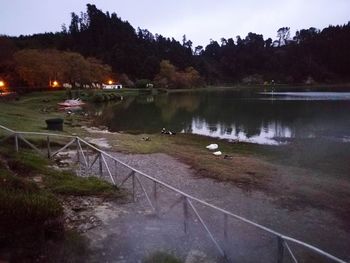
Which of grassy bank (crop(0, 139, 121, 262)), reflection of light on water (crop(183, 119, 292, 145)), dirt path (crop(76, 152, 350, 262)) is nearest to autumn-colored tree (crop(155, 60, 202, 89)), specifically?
reflection of light on water (crop(183, 119, 292, 145))

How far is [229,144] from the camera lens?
33844mm

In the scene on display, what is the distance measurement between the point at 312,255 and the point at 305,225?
253 centimetres

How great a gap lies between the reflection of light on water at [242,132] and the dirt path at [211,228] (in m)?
21.1

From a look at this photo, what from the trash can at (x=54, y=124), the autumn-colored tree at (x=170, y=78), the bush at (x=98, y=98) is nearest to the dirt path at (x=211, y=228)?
the trash can at (x=54, y=124)

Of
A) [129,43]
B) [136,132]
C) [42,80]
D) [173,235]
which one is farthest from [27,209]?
[129,43]

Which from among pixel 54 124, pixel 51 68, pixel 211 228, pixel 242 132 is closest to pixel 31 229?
pixel 211 228

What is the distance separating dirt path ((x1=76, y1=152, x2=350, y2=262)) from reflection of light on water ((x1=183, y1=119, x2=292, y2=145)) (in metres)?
21.1

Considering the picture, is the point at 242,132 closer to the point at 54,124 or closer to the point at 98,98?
the point at 54,124

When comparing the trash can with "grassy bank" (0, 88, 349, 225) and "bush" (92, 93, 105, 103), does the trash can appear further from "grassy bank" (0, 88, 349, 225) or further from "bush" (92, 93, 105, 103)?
"bush" (92, 93, 105, 103)

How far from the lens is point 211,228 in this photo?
1193cm

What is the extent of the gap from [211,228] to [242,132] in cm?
3233

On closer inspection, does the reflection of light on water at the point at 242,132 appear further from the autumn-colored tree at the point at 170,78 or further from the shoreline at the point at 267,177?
the autumn-colored tree at the point at 170,78

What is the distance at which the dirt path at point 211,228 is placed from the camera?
10188 millimetres

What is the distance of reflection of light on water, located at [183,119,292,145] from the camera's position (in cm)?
3806
